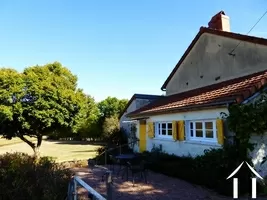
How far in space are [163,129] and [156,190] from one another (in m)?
7.12

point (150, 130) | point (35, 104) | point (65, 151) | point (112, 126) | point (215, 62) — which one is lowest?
point (65, 151)

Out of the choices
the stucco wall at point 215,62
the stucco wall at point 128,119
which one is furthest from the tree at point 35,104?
the stucco wall at point 215,62

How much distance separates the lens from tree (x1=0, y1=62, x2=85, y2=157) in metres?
16.8

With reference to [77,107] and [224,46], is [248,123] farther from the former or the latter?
[77,107]

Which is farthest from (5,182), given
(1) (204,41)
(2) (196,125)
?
(1) (204,41)

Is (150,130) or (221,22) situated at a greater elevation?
(221,22)

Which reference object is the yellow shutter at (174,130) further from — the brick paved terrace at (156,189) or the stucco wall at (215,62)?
the stucco wall at (215,62)

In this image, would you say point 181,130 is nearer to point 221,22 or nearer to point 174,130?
point 174,130

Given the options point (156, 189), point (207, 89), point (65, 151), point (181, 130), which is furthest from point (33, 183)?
point (65, 151)

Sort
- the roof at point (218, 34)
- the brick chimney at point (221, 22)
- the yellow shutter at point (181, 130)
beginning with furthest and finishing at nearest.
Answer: the brick chimney at point (221, 22) < the yellow shutter at point (181, 130) < the roof at point (218, 34)

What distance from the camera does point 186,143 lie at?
Answer: 13.8m

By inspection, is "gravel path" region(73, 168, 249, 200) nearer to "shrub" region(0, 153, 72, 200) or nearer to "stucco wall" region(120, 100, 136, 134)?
"shrub" region(0, 153, 72, 200)

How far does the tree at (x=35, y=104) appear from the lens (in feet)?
55.3

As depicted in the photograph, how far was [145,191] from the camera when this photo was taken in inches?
383
